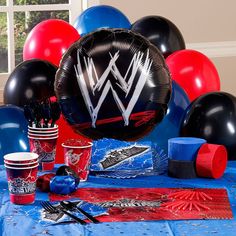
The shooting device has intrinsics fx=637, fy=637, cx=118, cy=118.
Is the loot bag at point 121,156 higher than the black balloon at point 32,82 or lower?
lower

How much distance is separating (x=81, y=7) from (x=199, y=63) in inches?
61.7

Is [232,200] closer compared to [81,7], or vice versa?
[232,200]

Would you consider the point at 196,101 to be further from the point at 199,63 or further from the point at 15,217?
the point at 15,217

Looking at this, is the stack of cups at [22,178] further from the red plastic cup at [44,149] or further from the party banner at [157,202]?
the red plastic cup at [44,149]

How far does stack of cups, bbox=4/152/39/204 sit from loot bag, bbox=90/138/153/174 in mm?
312

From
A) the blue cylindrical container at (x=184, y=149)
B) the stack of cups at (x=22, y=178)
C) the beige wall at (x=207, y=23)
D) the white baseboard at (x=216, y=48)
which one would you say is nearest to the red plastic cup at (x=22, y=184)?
the stack of cups at (x=22, y=178)

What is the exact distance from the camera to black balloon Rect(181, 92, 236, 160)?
1.98 metres

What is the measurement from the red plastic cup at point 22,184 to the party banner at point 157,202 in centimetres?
6

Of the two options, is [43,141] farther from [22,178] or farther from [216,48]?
[216,48]

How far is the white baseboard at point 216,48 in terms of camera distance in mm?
4176

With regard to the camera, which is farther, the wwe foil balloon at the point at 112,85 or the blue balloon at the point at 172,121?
the blue balloon at the point at 172,121

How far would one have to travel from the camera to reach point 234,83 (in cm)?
427

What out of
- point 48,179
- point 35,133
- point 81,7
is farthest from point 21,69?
point 81,7

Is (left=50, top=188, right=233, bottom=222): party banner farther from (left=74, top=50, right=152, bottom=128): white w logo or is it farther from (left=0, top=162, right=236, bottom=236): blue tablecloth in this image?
(left=74, top=50, right=152, bottom=128): white w logo
